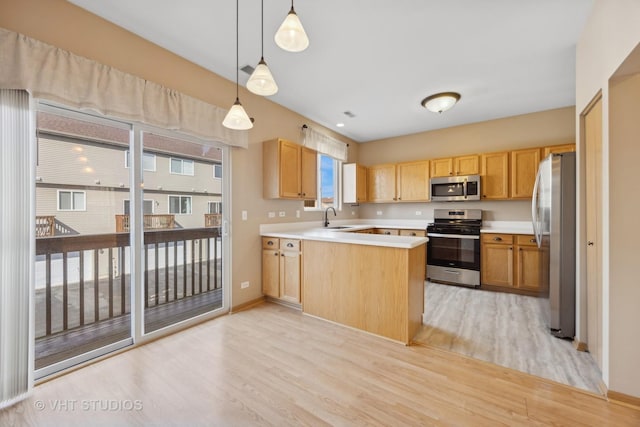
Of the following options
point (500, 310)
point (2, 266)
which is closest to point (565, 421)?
point (500, 310)

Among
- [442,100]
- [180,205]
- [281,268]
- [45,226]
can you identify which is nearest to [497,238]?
[442,100]

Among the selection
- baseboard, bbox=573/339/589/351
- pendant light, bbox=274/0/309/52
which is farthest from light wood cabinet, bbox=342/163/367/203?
pendant light, bbox=274/0/309/52

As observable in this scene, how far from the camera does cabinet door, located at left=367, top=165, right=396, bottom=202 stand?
510cm

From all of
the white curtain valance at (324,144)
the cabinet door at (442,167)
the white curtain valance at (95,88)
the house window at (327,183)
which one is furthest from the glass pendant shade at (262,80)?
the cabinet door at (442,167)

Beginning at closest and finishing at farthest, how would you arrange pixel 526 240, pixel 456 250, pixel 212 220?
1. pixel 212 220
2. pixel 526 240
3. pixel 456 250

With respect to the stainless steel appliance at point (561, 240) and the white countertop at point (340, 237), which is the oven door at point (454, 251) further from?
the stainless steel appliance at point (561, 240)

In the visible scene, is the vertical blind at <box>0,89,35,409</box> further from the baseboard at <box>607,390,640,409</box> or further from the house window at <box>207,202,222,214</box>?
the baseboard at <box>607,390,640,409</box>

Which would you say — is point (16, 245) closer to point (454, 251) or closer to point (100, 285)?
point (100, 285)

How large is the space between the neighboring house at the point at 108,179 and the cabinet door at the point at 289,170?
0.87 metres

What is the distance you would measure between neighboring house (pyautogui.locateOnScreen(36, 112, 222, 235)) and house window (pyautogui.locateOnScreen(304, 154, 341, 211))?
2042mm

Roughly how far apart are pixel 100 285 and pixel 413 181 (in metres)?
4.70

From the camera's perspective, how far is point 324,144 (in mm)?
4543

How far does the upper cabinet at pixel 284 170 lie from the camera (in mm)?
3338

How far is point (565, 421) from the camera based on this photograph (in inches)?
57.2
